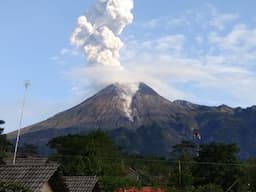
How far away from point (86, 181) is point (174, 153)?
3854 inches

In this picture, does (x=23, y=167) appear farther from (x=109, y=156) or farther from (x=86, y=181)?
(x=109, y=156)

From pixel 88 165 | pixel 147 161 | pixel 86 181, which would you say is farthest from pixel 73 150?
pixel 86 181

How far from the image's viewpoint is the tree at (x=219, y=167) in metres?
84.8

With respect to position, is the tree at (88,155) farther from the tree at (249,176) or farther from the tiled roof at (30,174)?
the tiled roof at (30,174)

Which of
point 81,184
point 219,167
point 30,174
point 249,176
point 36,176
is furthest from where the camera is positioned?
→ point 219,167

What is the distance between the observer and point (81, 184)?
34.6 meters

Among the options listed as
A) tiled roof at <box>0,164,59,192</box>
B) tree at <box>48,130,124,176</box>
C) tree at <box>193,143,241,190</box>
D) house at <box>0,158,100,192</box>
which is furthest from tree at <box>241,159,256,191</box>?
tiled roof at <box>0,164,59,192</box>

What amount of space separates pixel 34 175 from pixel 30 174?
0.67 ft

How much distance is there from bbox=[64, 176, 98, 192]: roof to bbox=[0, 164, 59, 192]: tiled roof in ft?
35.3

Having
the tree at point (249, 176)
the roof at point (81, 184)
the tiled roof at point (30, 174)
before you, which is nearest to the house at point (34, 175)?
the tiled roof at point (30, 174)

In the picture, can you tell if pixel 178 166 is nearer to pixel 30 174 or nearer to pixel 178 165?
pixel 178 165

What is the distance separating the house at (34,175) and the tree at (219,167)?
62.7 m

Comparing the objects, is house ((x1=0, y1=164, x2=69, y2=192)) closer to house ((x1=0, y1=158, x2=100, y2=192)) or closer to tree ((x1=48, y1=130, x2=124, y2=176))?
house ((x1=0, y1=158, x2=100, y2=192))

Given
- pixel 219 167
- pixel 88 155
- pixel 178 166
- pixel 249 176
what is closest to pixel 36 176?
pixel 88 155
